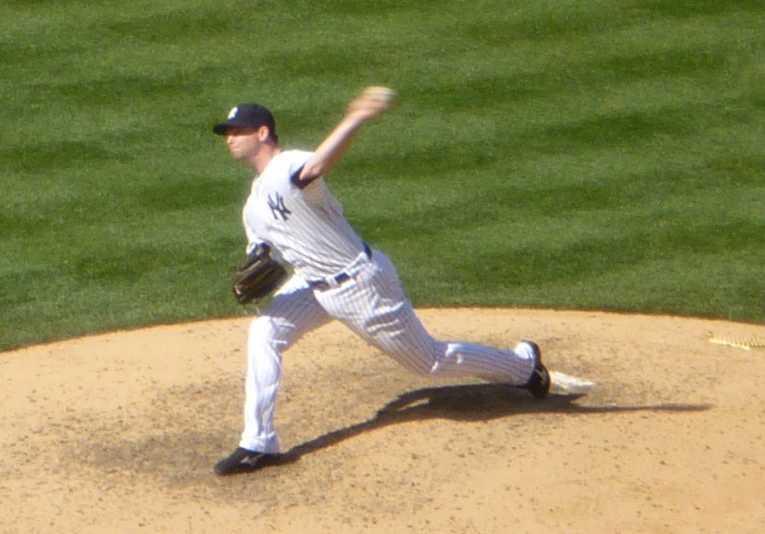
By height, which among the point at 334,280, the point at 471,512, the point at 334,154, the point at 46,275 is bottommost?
the point at 46,275

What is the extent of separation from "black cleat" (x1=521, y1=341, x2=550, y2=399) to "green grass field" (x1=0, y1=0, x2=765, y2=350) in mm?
1674

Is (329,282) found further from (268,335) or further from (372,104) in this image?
(372,104)

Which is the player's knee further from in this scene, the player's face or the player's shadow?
the player's face

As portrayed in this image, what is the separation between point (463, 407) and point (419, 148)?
3953mm

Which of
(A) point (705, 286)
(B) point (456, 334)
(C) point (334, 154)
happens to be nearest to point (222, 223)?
(B) point (456, 334)

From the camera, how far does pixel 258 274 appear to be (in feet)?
16.6

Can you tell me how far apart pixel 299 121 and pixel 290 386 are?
13.2 feet

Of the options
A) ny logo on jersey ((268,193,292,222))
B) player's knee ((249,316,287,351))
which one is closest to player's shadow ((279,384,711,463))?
player's knee ((249,316,287,351))

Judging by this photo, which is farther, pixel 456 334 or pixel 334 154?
pixel 456 334

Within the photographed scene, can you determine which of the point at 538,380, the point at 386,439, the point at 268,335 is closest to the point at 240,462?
the point at 268,335

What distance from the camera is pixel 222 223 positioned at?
8367mm

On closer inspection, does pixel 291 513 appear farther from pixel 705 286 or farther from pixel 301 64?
pixel 301 64

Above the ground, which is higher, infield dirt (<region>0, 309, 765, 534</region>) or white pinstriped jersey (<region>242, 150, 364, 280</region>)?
white pinstriped jersey (<region>242, 150, 364, 280</region>)

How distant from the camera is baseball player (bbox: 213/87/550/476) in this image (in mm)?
4906
